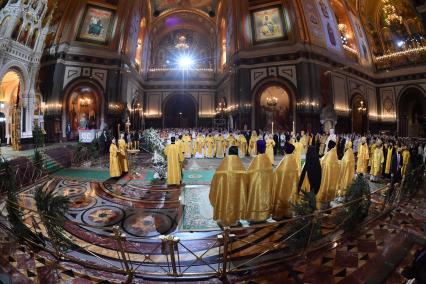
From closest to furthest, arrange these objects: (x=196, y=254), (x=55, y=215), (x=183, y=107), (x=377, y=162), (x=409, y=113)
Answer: (x=196, y=254) < (x=55, y=215) < (x=377, y=162) < (x=409, y=113) < (x=183, y=107)

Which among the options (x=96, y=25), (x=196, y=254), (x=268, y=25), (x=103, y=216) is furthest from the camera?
(x=268, y=25)

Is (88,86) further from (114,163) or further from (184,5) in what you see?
(184,5)

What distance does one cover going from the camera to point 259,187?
455 cm

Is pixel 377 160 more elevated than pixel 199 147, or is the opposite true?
pixel 199 147

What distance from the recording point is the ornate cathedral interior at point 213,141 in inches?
139

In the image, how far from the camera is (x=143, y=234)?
455 centimetres

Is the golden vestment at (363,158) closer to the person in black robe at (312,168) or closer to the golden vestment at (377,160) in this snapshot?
the golden vestment at (377,160)

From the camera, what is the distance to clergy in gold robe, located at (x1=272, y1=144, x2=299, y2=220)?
4770 mm

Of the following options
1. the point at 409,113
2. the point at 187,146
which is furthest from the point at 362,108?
the point at 187,146

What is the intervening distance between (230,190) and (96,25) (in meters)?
22.0

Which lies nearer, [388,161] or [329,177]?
[329,177]

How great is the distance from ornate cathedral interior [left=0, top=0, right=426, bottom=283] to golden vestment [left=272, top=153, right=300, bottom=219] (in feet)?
0.13

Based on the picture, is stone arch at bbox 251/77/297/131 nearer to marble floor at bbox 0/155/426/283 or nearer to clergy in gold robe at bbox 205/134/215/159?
clergy in gold robe at bbox 205/134/215/159

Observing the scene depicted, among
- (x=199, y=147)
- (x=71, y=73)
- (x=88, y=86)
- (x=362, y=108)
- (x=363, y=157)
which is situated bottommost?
(x=363, y=157)
